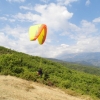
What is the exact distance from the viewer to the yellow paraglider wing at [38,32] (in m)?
17.9

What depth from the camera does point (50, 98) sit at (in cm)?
1501

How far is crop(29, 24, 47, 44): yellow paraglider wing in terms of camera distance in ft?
58.6

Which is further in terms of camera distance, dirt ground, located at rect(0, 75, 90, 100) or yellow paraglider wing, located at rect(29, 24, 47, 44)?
yellow paraglider wing, located at rect(29, 24, 47, 44)

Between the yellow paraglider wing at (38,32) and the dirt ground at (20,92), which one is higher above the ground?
the yellow paraglider wing at (38,32)

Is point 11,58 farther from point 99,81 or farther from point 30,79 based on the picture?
point 99,81

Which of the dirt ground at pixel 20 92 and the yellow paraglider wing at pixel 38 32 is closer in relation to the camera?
the dirt ground at pixel 20 92

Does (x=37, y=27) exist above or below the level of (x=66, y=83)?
above

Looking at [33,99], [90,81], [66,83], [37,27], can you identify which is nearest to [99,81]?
[90,81]

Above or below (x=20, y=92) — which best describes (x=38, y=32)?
above

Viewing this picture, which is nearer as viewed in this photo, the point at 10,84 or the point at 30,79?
the point at 10,84

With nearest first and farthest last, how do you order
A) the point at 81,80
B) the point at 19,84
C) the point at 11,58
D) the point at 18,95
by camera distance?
the point at 18,95 → the point at 19,84 → the point at 11,58 → the point at 81,80

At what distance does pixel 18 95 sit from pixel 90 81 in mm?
17136

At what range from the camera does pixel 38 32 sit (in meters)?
17.9

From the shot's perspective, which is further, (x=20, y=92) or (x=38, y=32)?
(x=38, y=32)
